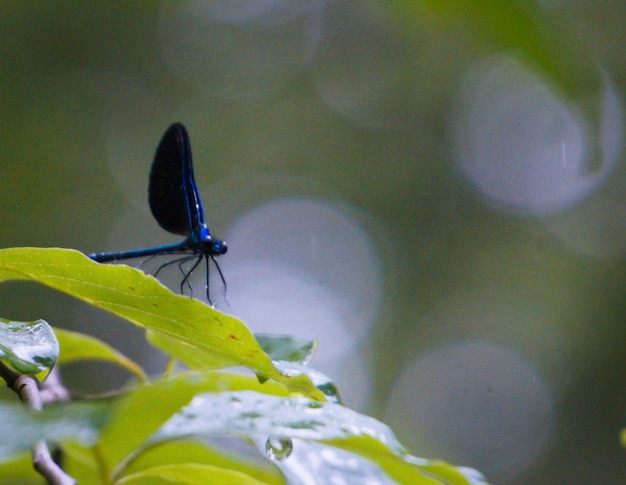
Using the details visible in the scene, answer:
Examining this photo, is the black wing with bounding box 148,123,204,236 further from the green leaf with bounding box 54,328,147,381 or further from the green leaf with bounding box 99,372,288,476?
the green leaf with bounding box 99,372,288,476

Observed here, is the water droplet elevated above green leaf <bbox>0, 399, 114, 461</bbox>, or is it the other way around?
green leaf <bbox>0, 399, 114, 461</bbox>

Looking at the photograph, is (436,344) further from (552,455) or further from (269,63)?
(269,63)

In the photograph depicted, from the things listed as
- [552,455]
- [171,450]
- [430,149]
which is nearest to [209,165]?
[430,149]

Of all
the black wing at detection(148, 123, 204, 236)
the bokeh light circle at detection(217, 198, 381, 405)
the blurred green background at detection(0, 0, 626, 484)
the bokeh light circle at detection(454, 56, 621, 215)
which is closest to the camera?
the black wing at detection(148, 123, 204, 236)

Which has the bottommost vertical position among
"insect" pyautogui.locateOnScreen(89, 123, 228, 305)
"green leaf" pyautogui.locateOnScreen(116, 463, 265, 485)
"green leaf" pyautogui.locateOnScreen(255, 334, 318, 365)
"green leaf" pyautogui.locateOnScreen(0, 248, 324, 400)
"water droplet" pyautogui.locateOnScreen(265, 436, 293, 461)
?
"green leaf" pyautogui.locateOnScreen(116, 463, 265, 485)

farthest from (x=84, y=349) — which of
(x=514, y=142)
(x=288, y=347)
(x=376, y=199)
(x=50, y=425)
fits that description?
(x=514, y=142)

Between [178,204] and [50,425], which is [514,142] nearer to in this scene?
[178,204]

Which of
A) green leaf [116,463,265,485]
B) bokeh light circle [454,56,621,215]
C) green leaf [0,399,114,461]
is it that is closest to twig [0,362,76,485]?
green leaf [0,399,114,461]

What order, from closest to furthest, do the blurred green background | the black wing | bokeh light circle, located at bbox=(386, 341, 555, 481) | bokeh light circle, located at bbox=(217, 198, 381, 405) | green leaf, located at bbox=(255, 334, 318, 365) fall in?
green leaf, located at bbox=(255, 334, 318, 365) < the black wing < bokeh light circle, located at bbox=(217, 198, 381, 405) < the blurred green background < bokeh light circle, located at bbox=(386, 341, 555, 481)
